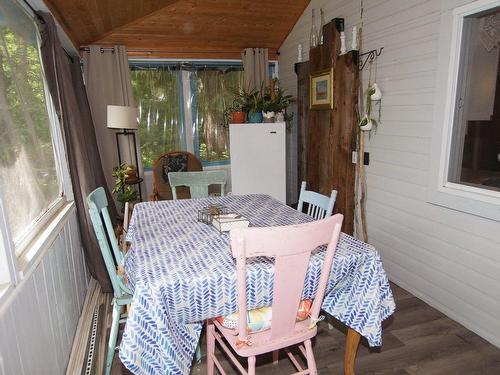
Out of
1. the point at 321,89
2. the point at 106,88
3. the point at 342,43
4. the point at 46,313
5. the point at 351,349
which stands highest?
the point at 342,43

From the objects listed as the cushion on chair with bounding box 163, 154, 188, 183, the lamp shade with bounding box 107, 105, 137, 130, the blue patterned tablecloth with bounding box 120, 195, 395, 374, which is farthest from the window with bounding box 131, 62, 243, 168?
the blue patterned tablecloth with bounding box 120, 195, 395, 374

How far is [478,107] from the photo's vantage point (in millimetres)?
2145

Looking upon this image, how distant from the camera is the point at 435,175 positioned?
2342 mm

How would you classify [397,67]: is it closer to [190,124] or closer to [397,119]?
[397,119]

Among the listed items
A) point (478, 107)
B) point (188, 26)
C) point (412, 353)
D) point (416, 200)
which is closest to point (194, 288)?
point (412, 353)

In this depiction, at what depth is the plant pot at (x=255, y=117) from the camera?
3.82 metres

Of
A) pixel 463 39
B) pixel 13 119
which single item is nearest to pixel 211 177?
pixel 13 119

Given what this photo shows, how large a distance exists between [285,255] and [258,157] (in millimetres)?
2725

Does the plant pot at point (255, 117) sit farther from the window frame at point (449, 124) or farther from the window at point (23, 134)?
the window at point (23, 134)

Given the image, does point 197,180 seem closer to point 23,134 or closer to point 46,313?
point 23,134

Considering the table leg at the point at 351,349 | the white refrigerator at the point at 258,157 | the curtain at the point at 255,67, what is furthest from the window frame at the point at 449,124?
the curtain at the point at 255,67

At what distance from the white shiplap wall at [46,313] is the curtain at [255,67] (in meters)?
3.01

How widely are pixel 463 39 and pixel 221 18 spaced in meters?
2.69

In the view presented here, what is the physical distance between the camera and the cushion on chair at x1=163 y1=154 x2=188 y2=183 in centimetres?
406
